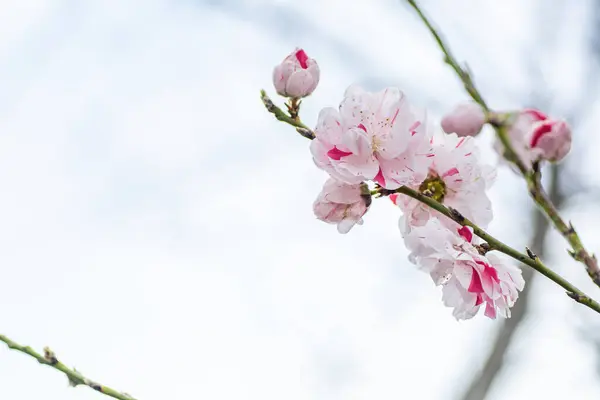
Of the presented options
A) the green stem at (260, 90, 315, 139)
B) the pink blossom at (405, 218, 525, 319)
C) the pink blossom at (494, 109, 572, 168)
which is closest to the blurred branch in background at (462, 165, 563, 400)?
the pink blossom at (405, 218, 525, 319)

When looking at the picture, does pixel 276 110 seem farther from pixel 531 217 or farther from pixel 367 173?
pixel 531 217

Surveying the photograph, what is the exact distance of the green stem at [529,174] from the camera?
1.18 ft

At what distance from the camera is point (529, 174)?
0.39 metres

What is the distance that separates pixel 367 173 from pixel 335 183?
39 millimetres

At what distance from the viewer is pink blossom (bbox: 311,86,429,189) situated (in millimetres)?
567

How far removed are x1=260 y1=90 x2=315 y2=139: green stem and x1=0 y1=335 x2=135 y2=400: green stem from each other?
→ 269 mm

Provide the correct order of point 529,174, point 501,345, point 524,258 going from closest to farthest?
point 529,174 < point 524,258 < point 501,345

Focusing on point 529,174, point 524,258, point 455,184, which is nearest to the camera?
point 529,174

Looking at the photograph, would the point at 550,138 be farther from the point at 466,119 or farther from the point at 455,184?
the point at 455,184

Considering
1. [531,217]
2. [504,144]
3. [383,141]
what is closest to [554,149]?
[504,144]

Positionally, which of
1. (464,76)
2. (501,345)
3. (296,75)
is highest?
(501,345)

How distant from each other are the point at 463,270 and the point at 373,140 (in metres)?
0.14

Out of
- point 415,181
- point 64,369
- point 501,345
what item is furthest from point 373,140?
point 501,345

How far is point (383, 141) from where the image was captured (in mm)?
592
